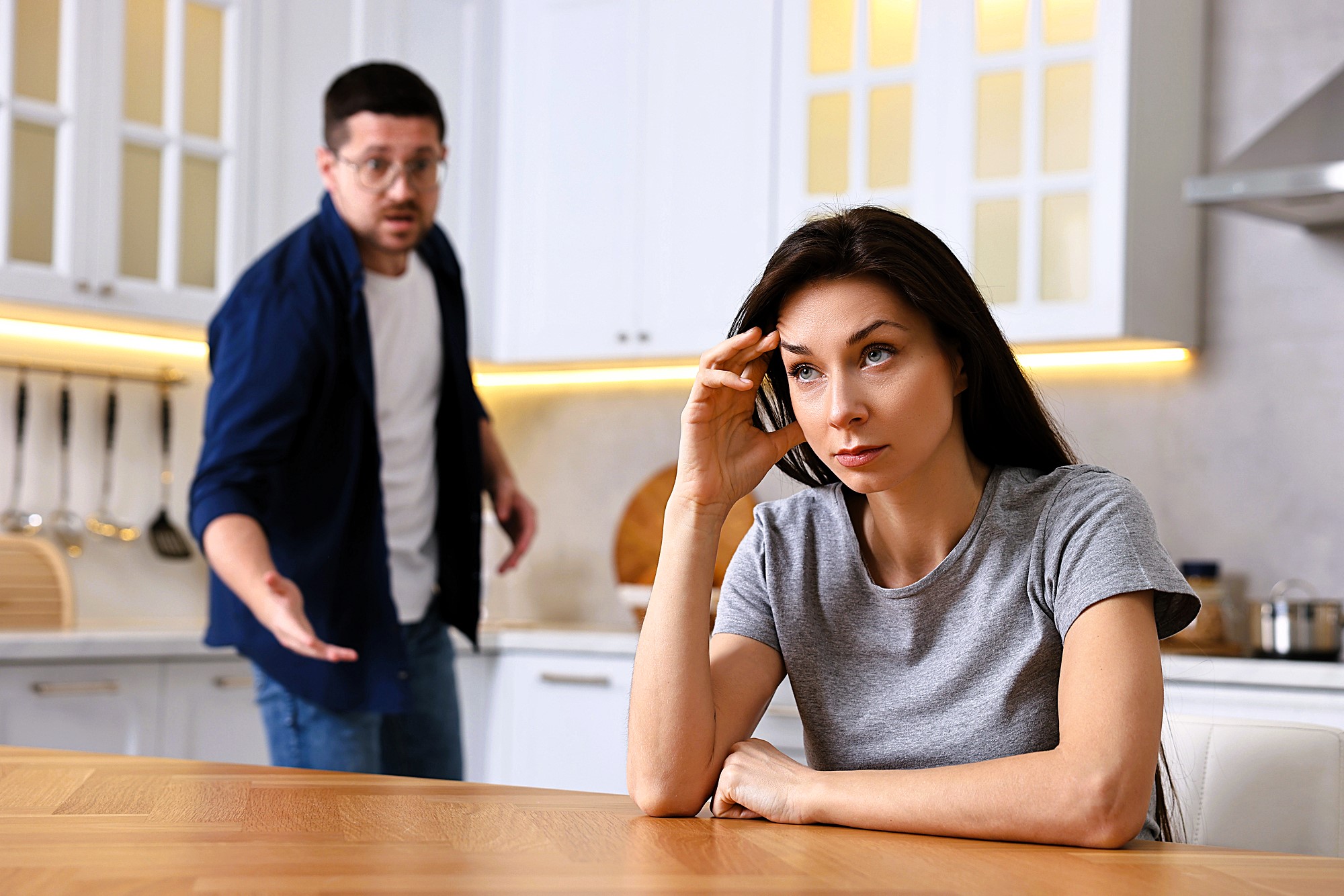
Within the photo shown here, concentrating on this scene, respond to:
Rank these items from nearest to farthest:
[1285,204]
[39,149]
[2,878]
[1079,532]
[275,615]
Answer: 1. [2,878]
2. [1079,532]
3. [275,615]
4. [1285,204]
5. [39,149]

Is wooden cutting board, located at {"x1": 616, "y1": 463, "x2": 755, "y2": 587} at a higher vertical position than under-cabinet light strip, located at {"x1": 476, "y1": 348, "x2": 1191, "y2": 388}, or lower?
lower

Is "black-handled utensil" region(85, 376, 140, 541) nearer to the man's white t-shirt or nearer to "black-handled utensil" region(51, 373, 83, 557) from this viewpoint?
"black-handled utensil" region(51, 373, 83, 557)

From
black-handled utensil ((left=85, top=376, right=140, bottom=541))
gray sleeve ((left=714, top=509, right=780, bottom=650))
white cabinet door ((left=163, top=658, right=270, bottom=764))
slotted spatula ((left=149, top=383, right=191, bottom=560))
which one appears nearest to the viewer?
gray sleeve ((left=714, top=509, right=780, bottom=650))

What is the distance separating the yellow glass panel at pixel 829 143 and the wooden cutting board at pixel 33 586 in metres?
1.91

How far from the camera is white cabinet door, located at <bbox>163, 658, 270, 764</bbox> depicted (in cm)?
285

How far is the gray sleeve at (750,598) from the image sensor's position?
144 cm

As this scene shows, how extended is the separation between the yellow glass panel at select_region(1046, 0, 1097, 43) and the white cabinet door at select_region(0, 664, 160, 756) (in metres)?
2.28

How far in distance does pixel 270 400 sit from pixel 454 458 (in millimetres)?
393

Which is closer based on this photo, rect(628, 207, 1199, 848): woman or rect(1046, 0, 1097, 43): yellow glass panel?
rect(628, 207, 1199, 848): woman

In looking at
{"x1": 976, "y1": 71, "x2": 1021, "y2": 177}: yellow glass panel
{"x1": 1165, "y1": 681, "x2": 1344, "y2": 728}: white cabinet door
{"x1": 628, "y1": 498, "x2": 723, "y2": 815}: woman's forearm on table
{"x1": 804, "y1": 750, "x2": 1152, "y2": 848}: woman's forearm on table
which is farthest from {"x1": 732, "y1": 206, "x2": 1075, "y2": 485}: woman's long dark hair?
{"x1": 976, "y1": 71, "x2": 1021, "y2": 177}: yellow glass panel

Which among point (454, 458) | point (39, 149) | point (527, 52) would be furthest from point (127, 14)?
point (454, 458)

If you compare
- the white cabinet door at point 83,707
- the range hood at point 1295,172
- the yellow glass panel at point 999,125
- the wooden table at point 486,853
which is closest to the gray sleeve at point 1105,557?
the wooden table at point 486,853

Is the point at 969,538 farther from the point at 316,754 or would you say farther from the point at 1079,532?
the point at 316,754

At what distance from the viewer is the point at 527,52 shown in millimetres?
3852
